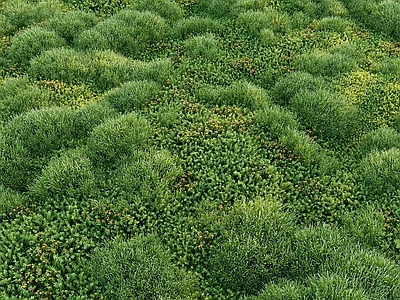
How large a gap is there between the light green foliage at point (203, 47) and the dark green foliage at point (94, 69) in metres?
0.71

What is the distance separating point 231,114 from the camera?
316 inches

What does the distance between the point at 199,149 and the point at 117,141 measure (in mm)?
1433

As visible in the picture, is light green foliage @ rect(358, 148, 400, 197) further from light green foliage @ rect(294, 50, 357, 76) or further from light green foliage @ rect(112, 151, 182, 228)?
light green foliage @ rect(112, 151, 182, 228)

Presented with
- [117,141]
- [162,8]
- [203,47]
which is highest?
[162,8]

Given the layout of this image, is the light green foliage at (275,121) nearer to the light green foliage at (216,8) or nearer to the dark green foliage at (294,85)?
the dark green foliage at (294,85)

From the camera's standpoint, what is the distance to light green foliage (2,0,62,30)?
33.9 feet

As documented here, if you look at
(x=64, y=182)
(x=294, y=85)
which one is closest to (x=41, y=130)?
(x=64, y=182)

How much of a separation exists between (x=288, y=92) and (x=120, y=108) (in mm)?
3411

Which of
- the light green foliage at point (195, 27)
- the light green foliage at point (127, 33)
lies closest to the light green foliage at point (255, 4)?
the light green foliage at point (195, 27)

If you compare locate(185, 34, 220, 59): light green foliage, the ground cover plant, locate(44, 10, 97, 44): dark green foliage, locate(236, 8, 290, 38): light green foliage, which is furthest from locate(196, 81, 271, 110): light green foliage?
locate(44, 10, 97, 44): dark green foliage

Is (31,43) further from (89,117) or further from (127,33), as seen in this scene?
(89,117)

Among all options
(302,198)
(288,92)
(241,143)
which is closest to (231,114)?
(241,143)

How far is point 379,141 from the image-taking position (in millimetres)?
7785

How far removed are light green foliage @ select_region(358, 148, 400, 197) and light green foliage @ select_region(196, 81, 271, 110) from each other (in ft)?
7.39
